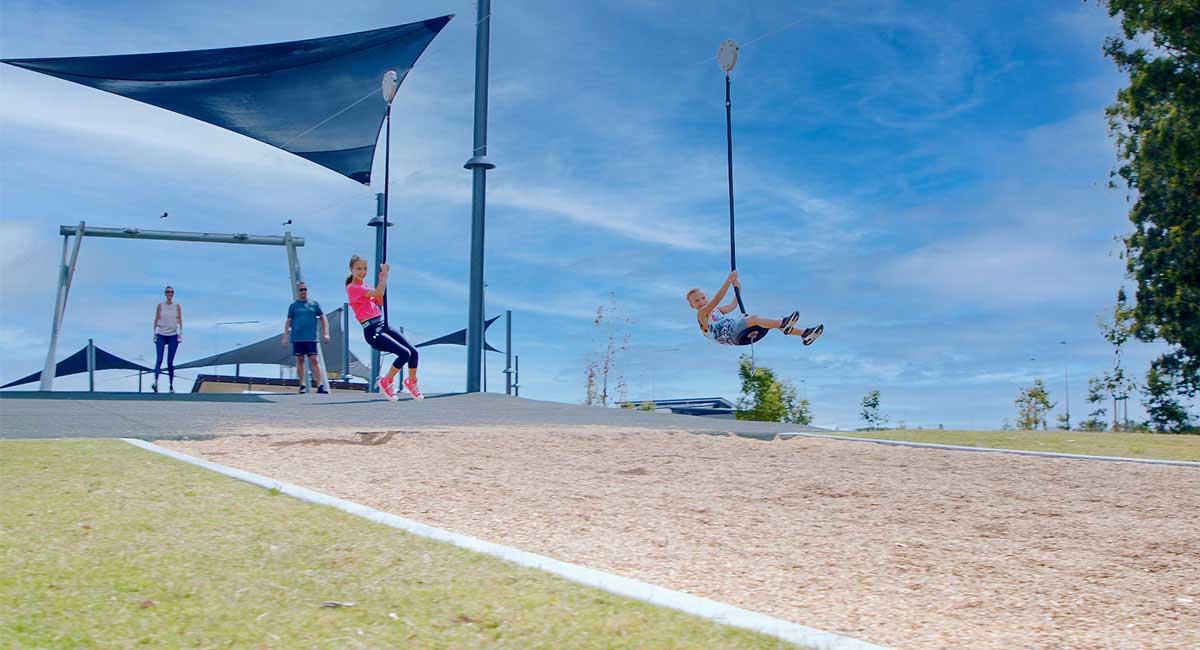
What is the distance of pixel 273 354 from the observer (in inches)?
960

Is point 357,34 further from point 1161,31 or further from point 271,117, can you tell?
point 1161,31

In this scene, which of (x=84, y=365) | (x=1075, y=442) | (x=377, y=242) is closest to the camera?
(x=1075, y=442)

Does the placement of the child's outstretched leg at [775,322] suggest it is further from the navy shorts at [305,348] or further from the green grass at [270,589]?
the navy shorts at [305,348]

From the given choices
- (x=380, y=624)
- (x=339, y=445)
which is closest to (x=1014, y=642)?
(x=380, y=624)

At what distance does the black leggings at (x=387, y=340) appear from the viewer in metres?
10.4

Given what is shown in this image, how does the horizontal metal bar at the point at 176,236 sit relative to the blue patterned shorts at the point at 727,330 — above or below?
above

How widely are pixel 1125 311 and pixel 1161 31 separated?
6.65 m

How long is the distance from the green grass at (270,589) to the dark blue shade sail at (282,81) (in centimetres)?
1106

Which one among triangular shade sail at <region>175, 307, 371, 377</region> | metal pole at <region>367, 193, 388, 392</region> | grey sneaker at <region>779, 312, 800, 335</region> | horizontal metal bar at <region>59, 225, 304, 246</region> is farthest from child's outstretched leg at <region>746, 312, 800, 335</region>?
triangular shade sail at <region>175, 307, 371, 377</region>

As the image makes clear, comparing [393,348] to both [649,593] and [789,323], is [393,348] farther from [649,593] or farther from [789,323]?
[649,593]

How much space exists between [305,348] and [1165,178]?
61.8 ft

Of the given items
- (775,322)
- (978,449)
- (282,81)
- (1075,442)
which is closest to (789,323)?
(775,322)

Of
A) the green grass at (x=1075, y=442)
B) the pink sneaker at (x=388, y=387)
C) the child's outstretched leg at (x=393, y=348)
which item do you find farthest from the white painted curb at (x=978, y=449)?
the pink sneaker at (x=388, y=387)

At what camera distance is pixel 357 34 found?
15867 millimetres
